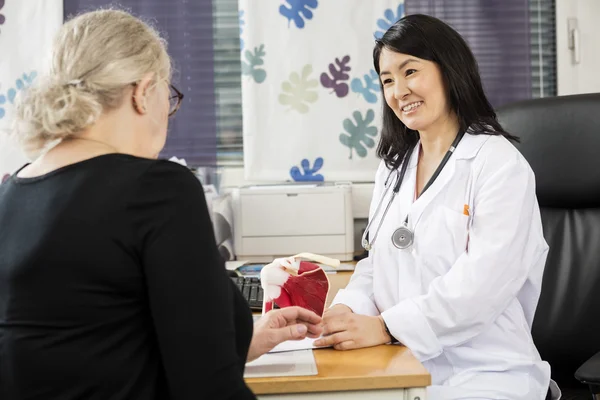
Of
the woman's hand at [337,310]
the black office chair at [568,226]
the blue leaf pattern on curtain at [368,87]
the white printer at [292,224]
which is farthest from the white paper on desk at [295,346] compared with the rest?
the blue leaf pattern on curtain at [368,87]

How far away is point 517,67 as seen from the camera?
304 cm

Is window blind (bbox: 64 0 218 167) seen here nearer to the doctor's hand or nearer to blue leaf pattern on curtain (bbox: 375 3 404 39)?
blue leaf pattern on curtain (bbox: 375 3 404 39)

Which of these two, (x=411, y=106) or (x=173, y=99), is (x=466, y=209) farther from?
(x=173, y=99)

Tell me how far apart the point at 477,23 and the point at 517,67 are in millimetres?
253

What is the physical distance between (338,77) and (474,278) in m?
1.62

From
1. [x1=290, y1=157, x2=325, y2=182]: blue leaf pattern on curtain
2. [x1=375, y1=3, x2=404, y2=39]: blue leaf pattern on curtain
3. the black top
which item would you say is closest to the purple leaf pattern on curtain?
[x1=375, y1=3, x2=404, y2=39]: blue leaf pattern on curtain

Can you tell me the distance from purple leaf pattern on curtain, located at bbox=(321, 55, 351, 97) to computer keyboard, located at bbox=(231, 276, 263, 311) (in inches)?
47.7

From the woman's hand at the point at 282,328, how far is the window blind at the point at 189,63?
1.80 meters

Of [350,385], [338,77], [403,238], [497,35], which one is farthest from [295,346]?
[497,35]

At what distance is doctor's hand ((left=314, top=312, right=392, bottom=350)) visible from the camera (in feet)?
4.41

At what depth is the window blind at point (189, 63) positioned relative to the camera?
3000 mm

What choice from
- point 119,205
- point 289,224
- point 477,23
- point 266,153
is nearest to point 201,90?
point 266,153

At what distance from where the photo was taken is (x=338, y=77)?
2.91 meters

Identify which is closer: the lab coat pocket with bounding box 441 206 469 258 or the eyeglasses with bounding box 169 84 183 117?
the eyeglasses with bounding box 169 84 183 117
